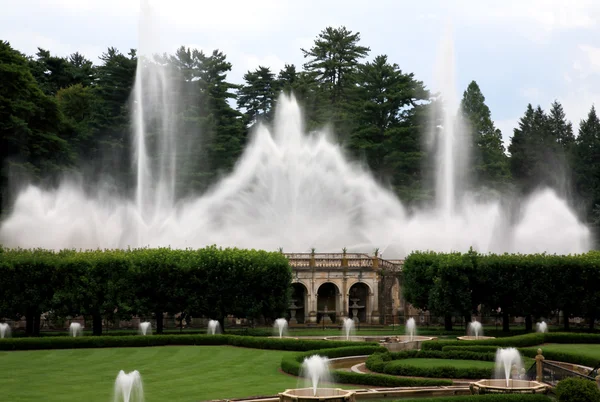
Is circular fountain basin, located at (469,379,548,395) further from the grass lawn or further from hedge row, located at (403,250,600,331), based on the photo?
hedge row, located at (403,250,600,331)

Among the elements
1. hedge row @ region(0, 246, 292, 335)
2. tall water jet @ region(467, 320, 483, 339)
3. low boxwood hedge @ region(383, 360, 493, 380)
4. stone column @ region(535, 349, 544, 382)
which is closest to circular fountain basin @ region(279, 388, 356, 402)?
stone column @ region(535, 349, 544, 382)

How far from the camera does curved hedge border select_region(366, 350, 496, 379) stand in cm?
3266

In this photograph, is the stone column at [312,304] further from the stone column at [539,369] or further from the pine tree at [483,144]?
the stone column at [539,369]

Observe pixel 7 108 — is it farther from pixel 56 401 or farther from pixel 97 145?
pixel 56 401

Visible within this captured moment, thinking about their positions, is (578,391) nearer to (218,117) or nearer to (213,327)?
(213,327)

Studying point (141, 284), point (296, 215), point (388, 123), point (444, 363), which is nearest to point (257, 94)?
point (388, 123)

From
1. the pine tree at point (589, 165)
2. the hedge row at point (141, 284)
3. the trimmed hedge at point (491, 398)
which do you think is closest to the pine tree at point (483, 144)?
the pine tree at point (589, 165)

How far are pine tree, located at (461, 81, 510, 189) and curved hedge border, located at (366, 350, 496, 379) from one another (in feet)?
177

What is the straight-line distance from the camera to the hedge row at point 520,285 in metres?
56.7

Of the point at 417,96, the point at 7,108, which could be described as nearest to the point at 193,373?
the point at 7,108

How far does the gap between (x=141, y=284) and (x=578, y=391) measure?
3631 centimetres

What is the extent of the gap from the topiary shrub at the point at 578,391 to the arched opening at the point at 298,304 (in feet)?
151

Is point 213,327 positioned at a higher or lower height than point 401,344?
higher

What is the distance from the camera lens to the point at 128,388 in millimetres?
23906
